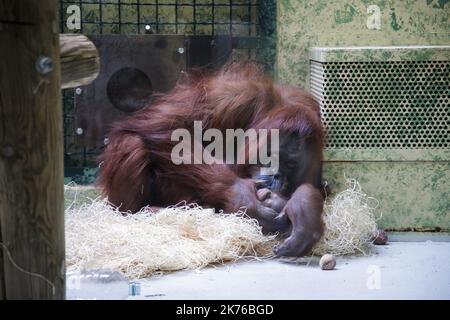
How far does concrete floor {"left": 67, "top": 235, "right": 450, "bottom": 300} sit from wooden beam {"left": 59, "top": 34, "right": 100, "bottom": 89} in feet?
2.46

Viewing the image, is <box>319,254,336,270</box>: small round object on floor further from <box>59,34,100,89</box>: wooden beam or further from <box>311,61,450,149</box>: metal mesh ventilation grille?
<box>59,34,100,89</box>: wooden beam

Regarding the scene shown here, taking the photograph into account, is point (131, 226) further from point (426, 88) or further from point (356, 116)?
point (426, 88)

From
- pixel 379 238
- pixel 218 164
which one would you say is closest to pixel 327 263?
pixel 379 238

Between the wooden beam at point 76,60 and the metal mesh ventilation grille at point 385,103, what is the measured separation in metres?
1.34

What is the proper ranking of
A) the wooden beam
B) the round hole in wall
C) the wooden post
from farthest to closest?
1. the round hole in wall
2. the wooden beam
3. the wooden post

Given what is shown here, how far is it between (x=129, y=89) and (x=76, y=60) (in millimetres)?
1401

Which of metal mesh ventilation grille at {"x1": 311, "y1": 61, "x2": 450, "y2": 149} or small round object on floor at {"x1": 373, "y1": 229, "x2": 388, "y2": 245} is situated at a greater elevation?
metal mesh ventilation grille at {"x1": 311, "y1": 61, "x2": 450, "y2": 149}

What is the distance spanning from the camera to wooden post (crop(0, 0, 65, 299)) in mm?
1732

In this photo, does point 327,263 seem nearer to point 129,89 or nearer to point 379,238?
→ point 379,238

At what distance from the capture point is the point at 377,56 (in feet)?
10.7

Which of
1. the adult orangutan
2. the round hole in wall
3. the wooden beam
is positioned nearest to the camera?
the wooden beam

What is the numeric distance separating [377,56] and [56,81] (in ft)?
5.73

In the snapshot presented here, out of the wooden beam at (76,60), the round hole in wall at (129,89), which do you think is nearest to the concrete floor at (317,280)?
the wooden beam at (76,60)

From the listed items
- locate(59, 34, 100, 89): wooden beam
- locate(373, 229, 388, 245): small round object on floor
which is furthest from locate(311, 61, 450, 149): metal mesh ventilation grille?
locate(59, 34, 100, 89): wooden beam
